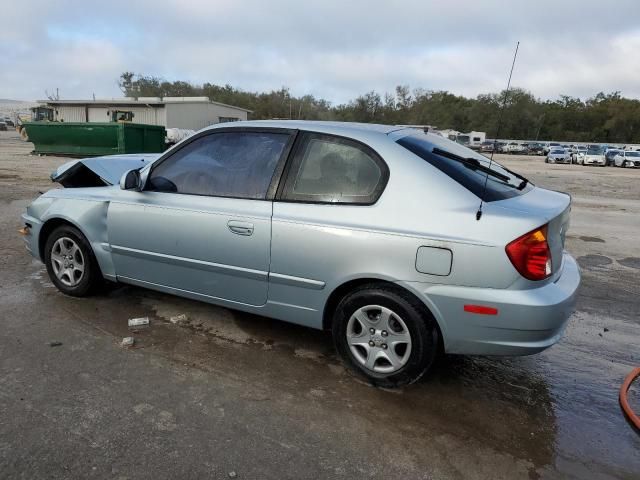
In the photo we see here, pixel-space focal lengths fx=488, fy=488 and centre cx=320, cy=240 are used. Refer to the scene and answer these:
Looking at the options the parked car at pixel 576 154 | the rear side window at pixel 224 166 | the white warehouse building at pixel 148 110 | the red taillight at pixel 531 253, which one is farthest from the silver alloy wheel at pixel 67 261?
the parked car at pixel 576 154

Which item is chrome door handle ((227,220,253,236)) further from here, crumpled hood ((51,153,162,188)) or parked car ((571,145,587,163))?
parked car ((571,145,587,163))

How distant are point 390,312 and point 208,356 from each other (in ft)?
4.55

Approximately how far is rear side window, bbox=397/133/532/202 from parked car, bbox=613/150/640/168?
1568 inches

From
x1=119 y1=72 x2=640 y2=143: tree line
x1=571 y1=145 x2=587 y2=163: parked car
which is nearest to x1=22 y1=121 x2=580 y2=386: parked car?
x1=571 y1=145 x2=587 y2=163: parked car

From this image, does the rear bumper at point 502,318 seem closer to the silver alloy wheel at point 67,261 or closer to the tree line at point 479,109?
the silver alloy wheel at point 67,261

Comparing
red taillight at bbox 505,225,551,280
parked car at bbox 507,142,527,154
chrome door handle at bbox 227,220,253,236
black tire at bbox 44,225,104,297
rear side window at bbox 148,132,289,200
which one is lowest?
parked car at bbox 507,142,527,154

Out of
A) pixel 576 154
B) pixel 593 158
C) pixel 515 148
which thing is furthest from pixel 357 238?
pixel 515 148

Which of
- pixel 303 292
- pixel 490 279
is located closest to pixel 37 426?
pixel 303 292

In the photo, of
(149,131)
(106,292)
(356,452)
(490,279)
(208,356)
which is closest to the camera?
(356,452)

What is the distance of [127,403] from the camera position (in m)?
2.89

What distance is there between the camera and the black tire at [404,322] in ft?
9.67

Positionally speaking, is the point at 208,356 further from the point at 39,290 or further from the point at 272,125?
the point at 39,290

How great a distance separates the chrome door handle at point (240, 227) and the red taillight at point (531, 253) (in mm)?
1651

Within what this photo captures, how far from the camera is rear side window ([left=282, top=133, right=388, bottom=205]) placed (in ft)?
10.1
